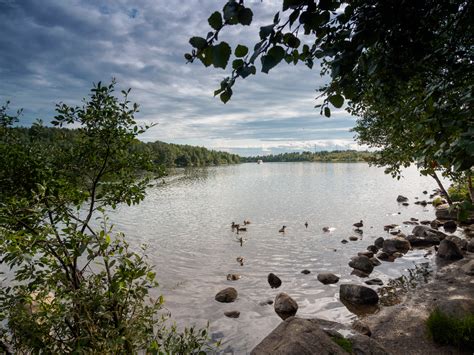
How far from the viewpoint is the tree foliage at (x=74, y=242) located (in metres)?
3.54

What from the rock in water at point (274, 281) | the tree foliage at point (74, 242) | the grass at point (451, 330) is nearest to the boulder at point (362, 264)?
the rock in water at point (274, 281)

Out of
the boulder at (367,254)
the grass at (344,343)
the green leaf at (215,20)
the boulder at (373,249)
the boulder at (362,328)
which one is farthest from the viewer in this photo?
the boulder at (373,249)

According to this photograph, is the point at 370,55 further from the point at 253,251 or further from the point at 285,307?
the point at 253,251

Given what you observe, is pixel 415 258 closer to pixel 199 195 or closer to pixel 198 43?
pixel 198 43

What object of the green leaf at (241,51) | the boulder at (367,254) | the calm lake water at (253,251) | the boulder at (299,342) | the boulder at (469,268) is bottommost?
the calm lake water at (253,251)

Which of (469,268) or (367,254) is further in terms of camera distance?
(367,254)

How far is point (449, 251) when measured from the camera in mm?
18062

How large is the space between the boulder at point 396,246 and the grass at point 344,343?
49.6 feet

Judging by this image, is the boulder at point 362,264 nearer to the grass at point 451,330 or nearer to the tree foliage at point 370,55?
the grass at point 451,330

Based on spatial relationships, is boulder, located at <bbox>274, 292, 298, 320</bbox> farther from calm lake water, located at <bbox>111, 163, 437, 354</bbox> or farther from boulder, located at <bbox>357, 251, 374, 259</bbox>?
boulder, located at <bbox>357, 251, 374, 259</bbox>

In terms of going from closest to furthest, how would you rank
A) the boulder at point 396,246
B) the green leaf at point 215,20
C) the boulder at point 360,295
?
the green leaf at point 215,20, the boulder at point 360,295, the boulder at point 396,246

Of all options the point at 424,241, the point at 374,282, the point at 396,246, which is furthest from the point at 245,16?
the point at 424,241

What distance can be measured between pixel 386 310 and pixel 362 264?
5781mm

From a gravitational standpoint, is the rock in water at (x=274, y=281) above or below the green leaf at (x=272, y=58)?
below
